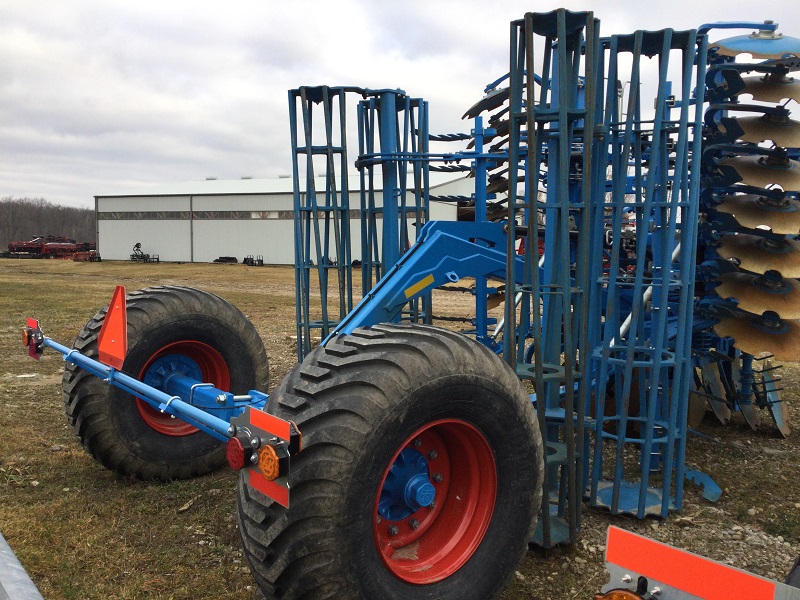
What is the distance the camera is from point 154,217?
43.8 meters

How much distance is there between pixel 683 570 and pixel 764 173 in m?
4.31

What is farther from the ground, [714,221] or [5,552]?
[714,221]

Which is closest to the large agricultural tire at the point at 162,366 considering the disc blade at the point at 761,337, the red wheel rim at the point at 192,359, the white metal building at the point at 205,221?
the red wheel rim at the point at 192,359

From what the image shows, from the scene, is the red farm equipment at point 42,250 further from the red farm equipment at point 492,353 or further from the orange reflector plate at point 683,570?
the orange reflector plate at point 683,570

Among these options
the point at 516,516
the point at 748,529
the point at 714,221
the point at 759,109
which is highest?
the point at 759,109

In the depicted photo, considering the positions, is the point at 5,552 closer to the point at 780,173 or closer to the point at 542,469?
the point at 542,469

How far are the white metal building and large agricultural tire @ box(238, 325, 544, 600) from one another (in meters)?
31.8

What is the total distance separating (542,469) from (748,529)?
1.96 m

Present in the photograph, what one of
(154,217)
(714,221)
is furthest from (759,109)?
(154,217)

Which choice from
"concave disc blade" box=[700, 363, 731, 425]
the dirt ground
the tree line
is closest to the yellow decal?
the dirt ground

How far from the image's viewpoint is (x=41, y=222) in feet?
285

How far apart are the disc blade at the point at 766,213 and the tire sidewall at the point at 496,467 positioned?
295 centimetres

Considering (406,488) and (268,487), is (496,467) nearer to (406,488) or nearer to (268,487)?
(406,488)

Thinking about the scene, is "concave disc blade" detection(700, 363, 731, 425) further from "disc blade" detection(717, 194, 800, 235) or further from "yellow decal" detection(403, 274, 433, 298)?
"yellow decal" detection(403, 274, 433, 298)
